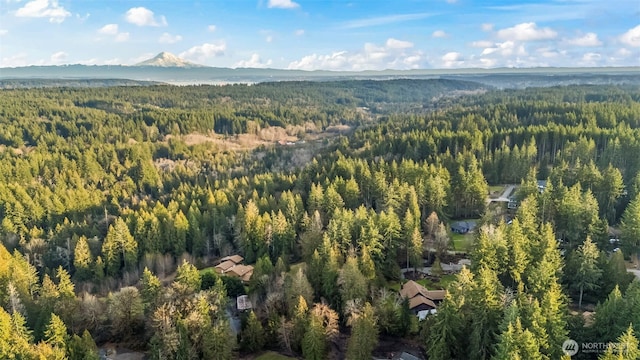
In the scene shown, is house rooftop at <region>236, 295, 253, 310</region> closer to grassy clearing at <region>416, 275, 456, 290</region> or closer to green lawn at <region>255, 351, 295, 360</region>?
green lawn at <region>255, 351, 295, 360</region>

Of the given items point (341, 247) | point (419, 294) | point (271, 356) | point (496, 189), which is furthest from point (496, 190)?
point (271, 356)

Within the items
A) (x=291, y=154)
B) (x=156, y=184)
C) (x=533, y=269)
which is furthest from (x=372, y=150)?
(x=533, y=269)

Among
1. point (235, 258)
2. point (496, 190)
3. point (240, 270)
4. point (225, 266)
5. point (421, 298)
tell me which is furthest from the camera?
point (496, 190)

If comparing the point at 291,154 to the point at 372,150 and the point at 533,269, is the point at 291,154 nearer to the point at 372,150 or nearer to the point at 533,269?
the point at 372,150

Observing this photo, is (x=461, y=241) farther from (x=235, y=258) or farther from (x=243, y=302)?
(x=243, y=302)

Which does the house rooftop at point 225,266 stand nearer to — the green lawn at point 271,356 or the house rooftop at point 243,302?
the house rooftop at point 243,302

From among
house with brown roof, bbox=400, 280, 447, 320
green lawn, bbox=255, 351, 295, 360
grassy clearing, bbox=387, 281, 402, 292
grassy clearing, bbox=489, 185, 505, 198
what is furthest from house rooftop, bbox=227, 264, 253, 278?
grassy clearing, bbox=489, 185, 505, 198
